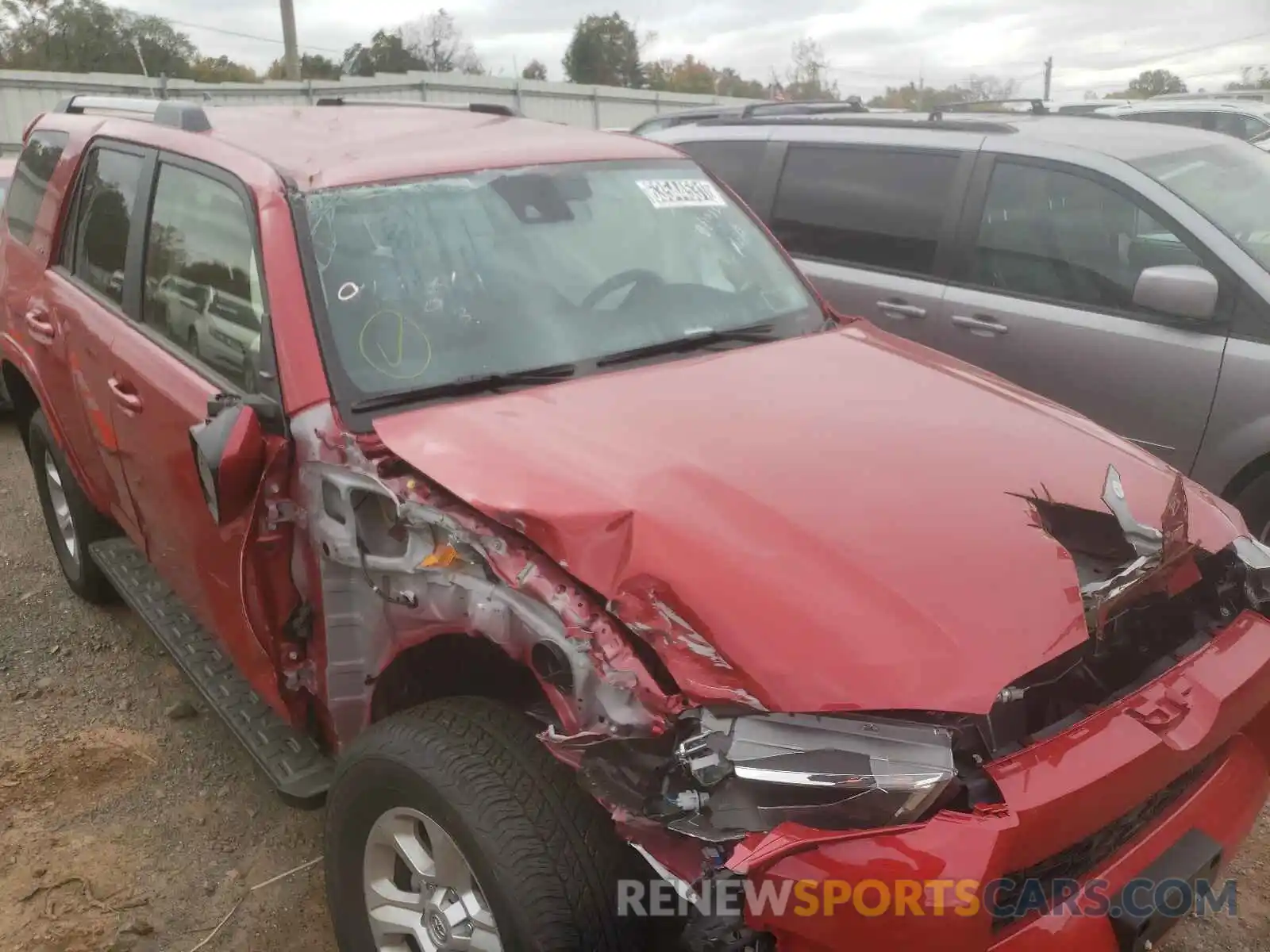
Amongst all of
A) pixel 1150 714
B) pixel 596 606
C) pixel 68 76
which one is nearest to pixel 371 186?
pixel 596 606

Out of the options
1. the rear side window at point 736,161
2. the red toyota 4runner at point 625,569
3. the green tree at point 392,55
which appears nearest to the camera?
the red toyota 4runner at point 625,569

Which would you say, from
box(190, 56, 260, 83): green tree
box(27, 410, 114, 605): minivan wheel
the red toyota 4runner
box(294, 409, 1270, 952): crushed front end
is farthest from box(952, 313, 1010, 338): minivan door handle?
box(190, 56, 260, 83): green tree

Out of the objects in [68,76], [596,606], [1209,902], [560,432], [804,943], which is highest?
[68,76]

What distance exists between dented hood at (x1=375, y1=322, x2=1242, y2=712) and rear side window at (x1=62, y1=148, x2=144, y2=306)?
162cm

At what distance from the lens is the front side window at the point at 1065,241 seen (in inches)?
158

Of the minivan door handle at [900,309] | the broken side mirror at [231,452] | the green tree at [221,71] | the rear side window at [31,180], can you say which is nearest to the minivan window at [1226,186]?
the minivan door handle at [900,309]

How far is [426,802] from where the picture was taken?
1911 millimetres

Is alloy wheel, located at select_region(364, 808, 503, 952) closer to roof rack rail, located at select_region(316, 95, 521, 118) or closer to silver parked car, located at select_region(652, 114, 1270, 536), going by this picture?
roof rack rail, located at select_region(316, 95, 521, 118)

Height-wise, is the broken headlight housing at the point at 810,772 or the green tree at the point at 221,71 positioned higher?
the green tree at the point at 221,71

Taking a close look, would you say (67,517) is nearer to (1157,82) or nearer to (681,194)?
(681,194)

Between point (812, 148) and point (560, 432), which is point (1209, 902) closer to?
point (560, 432)

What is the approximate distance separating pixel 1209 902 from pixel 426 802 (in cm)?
154

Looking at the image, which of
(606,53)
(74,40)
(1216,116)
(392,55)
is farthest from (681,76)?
(1216,116)

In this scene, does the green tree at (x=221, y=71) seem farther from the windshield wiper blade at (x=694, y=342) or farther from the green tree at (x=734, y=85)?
the windshield wiper blade at (x=694, y=342)
